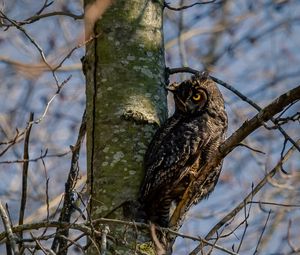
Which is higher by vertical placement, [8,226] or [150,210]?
[150,210]

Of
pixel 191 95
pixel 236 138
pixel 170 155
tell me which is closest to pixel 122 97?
pixel 170 155

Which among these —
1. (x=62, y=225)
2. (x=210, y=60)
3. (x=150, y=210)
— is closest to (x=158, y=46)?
(x=150, y=210)

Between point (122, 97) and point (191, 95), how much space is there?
612 millimetres

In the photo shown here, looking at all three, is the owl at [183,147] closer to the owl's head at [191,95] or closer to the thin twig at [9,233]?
the owl's head at [191,95]

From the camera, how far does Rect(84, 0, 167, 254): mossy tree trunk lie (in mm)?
4043

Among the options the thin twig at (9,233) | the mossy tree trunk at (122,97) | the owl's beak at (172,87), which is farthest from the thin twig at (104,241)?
the owl's beak at (172,87)

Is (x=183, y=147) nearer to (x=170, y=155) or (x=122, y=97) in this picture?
(x=170, y=155)

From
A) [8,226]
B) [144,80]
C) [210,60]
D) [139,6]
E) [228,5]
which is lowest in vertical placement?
[8,226]

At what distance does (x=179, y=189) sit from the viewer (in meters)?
4.33

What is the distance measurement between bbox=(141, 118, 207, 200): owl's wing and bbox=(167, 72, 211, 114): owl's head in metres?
0.17

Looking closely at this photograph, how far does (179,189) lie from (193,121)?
0.46 m

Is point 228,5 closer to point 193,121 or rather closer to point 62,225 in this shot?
point 193,121

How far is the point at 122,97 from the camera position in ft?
13.8

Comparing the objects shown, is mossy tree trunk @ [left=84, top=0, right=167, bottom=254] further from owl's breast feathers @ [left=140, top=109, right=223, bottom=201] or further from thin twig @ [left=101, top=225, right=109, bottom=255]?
thin twig @ [left=101, top=225, right=109, bottom=255]
